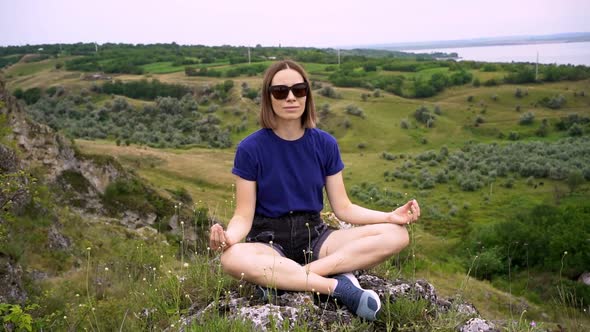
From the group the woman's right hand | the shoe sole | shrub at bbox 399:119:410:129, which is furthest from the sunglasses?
shrub at bbox 399:119:410:129

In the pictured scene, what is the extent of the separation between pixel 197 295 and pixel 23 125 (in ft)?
57.8

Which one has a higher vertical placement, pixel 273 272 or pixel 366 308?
pixel 273 272

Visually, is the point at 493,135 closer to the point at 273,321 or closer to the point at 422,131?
the point at 422,131

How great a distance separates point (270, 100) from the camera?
4691mm

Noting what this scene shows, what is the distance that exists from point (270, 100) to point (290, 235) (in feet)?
4.16

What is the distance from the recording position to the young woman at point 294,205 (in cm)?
426

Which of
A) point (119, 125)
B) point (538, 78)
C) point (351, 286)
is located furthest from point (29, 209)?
point (538, 78)

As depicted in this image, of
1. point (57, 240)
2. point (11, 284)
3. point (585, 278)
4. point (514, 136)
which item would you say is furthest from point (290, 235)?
point (514, 136)

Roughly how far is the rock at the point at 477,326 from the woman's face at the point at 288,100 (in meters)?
2.27

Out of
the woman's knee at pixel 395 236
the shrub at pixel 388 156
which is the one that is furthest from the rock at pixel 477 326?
the shrub at pixel 388 156

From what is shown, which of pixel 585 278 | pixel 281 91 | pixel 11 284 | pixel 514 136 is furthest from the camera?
pixel 514 136

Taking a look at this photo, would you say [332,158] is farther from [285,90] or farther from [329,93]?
[329,93]

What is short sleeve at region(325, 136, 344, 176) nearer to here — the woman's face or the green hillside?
the woman's face

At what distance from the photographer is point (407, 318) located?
3.82 meters
